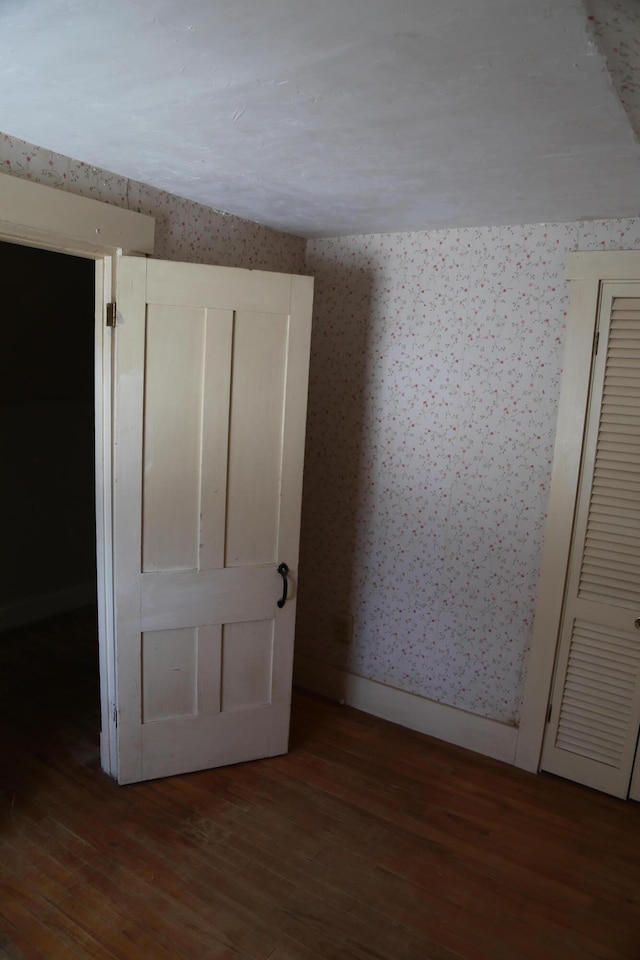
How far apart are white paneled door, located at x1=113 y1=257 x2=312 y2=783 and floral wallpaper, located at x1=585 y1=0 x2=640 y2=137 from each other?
1375mm

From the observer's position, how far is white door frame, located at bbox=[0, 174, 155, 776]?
79.7 inches

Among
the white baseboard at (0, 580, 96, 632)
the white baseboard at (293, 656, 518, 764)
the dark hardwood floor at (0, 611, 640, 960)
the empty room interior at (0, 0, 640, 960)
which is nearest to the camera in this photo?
the empty room interior at (0, 0, 640, 960)

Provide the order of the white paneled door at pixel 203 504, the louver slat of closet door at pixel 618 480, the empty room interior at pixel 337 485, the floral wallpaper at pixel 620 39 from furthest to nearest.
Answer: the louver slat of closet door at pixel 618 480 → the white paneled door at pixel 203 504 → the empty room interior at pixel 337 485 → the floral wallpaper at pixel 620 39

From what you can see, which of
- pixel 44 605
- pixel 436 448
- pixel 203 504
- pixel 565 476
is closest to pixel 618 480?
pixel 565 476

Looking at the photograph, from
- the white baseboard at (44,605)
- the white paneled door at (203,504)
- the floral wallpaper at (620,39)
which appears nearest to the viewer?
the floral wallpaper at (620,39)

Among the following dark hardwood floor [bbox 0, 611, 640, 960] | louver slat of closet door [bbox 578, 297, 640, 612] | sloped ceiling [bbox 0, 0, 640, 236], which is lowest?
dark hardwood floor [bbox 0, 611, 640, 960]

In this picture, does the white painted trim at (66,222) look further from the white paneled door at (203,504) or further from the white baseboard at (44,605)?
the white baseboard at (44,605)

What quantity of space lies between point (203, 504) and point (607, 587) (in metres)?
1.70

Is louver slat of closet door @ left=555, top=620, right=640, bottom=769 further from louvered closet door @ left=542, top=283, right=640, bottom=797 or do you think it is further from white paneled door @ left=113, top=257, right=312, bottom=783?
white paneled door @ left=113, top=257, right=312, bottom=783

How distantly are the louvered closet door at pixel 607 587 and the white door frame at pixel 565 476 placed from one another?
4 cm

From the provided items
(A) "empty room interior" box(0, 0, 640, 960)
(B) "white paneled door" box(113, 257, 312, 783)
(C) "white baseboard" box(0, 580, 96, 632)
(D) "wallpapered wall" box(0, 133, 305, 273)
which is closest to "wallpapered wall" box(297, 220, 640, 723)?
(A) "empty room interior" box(0, 0, 640, 960)

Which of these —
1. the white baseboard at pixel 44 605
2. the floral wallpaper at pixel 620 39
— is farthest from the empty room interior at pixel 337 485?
the white baseboard at pixel 44 605

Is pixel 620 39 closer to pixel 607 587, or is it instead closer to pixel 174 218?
pixel 174 218

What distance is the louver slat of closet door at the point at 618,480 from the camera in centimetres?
250
